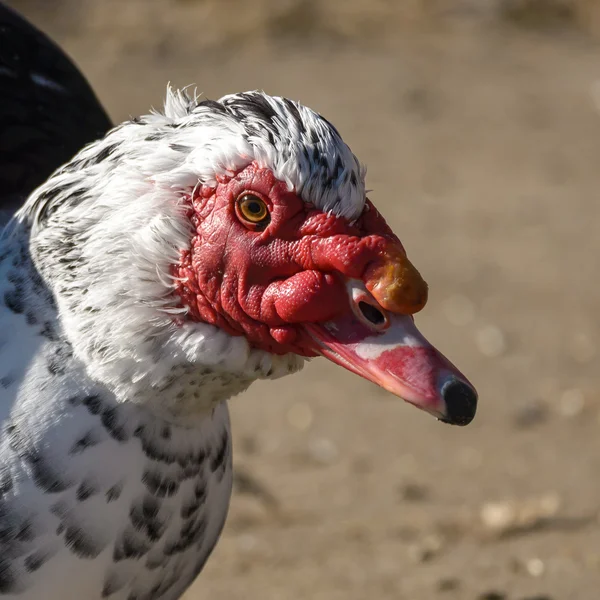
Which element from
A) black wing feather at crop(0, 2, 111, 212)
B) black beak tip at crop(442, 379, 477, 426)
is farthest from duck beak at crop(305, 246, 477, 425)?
black wing feather at crop(0, 2, 111, 212)

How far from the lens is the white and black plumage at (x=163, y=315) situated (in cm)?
226

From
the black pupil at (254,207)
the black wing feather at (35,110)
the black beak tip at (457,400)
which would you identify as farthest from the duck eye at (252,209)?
the black wing feather at (35,110)

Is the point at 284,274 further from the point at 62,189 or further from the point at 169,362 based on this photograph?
the point at 62,189

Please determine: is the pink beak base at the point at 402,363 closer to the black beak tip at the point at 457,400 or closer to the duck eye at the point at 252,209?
the black beak tip at the point at 457,400

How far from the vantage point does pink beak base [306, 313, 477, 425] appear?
214 cm

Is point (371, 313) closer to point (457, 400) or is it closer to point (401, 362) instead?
point (401, 362)

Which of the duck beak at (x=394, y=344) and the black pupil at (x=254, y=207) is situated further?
the black pupil at (x=254, y=207)

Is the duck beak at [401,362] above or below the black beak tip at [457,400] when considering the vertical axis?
above

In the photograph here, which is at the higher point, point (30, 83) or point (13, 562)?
point (30, 83)

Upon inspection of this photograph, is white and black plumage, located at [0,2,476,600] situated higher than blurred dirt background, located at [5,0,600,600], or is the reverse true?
white and black plumage, located at [0,2,476,600]

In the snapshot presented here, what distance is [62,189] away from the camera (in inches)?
99.7

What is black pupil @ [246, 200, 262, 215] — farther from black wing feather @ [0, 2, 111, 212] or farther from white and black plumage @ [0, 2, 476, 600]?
black wing feather @ [0, 2, 111, 212]

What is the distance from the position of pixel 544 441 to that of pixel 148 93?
5.00 meters

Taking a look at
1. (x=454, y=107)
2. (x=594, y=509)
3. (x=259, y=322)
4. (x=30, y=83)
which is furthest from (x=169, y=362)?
(x=454, y=107)
